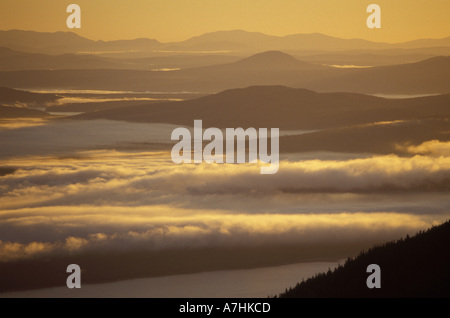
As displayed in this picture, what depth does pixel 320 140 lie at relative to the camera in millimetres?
94562

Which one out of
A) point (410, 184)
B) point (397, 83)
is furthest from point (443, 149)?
point (397, 83)

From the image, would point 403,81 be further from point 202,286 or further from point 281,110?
point 202,286

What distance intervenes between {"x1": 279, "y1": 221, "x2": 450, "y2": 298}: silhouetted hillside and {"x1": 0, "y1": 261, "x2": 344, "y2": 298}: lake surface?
12.0 ft

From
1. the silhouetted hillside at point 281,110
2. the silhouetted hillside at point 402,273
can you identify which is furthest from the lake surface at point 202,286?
the silhouetted hillside at point 281,110

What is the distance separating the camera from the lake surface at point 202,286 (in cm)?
3180

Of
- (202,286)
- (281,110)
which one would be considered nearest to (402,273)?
(202,286)

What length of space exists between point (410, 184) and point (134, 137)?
5003cm

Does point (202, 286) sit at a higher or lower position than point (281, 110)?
lower

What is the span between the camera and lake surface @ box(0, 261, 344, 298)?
3180cm

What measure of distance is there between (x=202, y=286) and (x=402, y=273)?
34.6 ft

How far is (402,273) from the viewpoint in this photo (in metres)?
25.0

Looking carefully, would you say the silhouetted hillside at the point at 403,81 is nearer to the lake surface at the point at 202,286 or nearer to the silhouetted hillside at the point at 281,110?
the silhouetted hillside at the point at 281,110

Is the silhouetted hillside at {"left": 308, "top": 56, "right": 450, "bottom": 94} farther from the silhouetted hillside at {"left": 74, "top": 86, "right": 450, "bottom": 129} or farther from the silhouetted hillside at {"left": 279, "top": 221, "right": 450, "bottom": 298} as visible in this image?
the silhouetted hillside at {"left": 279, "top": 221, "right": 450, "bottom": 298}
